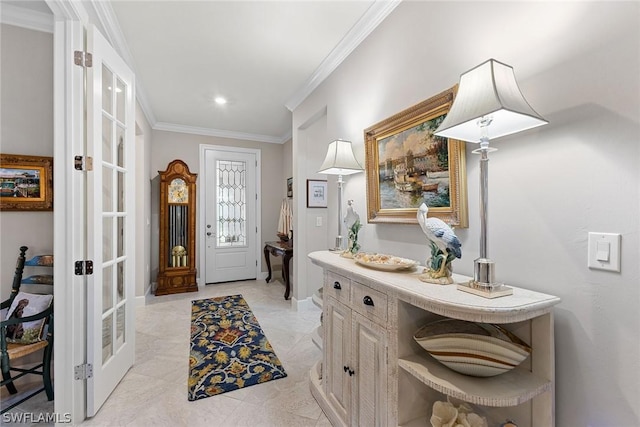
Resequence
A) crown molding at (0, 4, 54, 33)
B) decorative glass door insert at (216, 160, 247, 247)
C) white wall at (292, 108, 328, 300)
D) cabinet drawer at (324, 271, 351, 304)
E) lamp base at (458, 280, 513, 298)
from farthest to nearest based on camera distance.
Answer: decorative glass door insert at (216, 160, 247, 247), white wall at (292, 108, 328, 300), crown molding at (0, 4, 54, 33), cabinet drawer at (324, 271, 351, 304), lamp base at (458, 280, 513, 298)

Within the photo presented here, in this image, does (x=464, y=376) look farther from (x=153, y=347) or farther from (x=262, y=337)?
(x=153, y=347)

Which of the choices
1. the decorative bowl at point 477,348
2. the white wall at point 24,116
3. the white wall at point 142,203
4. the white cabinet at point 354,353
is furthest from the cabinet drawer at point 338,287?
the white wall at point 142,203

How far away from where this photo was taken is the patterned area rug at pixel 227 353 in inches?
80.5

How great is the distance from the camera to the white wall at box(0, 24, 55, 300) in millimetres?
1800

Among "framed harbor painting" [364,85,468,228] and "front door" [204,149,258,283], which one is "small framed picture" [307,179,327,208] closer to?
"framed harbor painting" [364,85,468,228]

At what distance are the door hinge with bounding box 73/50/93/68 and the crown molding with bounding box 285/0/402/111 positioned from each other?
1716 mm

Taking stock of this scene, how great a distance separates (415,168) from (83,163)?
1.92 metres

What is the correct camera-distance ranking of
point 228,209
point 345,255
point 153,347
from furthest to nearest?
point 228,209, point 153,347, point 345,255

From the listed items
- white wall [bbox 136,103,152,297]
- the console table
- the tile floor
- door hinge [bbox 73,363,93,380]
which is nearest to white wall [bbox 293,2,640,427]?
the tile floor

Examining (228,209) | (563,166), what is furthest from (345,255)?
(228,209)

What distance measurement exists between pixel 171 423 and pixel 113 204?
4.77 feet

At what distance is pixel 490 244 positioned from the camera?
1.25m

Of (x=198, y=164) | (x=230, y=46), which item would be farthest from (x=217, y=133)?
(x=230, y=46)

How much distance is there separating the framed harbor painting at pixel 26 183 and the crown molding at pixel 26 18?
0.84 m
